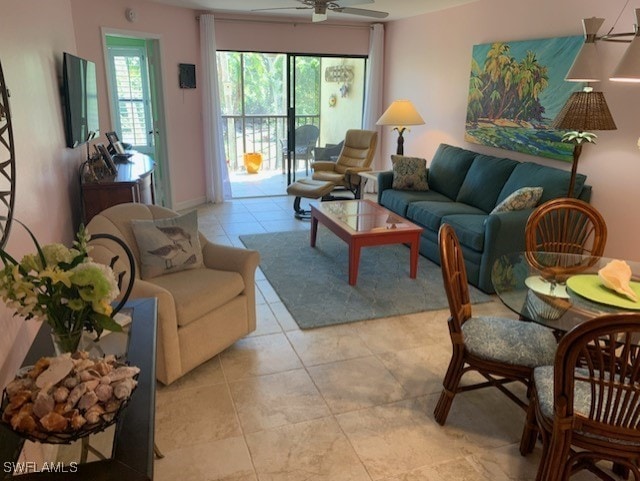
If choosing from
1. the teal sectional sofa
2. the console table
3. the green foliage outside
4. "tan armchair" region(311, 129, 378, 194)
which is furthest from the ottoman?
the console table

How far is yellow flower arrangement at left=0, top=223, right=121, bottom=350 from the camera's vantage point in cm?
126

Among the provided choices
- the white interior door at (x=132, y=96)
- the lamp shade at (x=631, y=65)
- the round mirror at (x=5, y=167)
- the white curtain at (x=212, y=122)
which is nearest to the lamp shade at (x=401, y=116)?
the white curtain at (x=212, y=122)

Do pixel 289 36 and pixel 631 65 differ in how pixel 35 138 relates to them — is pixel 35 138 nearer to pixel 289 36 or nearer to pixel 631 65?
pixel 631 65

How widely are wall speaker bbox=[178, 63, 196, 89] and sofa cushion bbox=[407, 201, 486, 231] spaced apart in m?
3.26

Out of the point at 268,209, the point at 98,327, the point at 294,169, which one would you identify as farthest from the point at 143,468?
the point at 294,169

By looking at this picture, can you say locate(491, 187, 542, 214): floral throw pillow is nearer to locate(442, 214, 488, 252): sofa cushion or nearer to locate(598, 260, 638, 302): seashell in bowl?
locate(442, 214, 488, 252): sofa cushion

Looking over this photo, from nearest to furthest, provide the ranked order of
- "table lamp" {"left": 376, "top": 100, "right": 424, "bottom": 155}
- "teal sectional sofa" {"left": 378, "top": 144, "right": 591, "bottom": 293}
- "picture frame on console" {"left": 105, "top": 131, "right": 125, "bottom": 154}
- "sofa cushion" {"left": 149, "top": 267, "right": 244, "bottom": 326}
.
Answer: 1. "sofa cushion" {"left": 149, "top": 267, "right": 244, "bottom": 326}
2. "teal sectional sofa" {"left": 378, "top": 144, "right": 591, "bottom": 293}
3. "picture frame on console" {"left": 105, "top": 131, "right": 125, "bottom": 154}
4. "table lamp" {"left": 376, "top": 100, "right": 424, "bottom": 155}

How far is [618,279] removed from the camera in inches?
81.0

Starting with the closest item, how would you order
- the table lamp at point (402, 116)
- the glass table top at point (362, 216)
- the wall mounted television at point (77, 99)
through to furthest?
the wall mounted television at point (77, 99)
the glass table top at point (362, 216)
the table lamp at point (402, 116)

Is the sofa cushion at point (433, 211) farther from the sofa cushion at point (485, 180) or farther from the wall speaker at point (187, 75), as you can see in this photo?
the wall speaker at point (187, 75)

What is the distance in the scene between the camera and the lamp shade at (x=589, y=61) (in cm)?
323

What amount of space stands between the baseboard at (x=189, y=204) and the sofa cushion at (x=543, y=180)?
12.9 ft

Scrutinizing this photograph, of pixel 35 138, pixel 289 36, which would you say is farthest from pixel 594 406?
pixel 289 36

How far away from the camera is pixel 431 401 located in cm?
252
